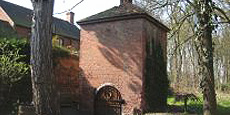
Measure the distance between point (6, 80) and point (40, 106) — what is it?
799 cm

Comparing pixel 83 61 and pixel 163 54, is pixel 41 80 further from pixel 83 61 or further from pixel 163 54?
pixel 163 54

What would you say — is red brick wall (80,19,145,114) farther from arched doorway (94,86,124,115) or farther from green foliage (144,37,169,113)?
green foliage (144,37,169,113)

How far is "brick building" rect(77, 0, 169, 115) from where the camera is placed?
15.1 meters

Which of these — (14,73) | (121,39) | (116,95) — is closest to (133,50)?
(121,39)

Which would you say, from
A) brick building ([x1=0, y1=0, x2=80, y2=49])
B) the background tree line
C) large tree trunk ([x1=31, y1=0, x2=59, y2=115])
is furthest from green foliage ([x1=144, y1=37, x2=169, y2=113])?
brick building ([x1=0, y1=0, x2=80, y2=49])

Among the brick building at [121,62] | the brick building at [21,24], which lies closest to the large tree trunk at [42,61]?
the brick building at [121,62]

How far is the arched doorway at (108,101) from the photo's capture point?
1550 cm

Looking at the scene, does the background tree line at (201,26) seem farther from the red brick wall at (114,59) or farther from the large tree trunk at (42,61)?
the large tree trunk at (42,61)

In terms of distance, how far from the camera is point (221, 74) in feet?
114

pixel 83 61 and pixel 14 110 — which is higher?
pixel 83 61

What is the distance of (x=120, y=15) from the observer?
621 inches

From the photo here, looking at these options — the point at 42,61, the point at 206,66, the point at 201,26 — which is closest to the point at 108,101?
the point at 206,66

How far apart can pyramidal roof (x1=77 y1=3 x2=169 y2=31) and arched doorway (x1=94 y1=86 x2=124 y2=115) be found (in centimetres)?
425

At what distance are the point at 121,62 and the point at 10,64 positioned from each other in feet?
20.1
